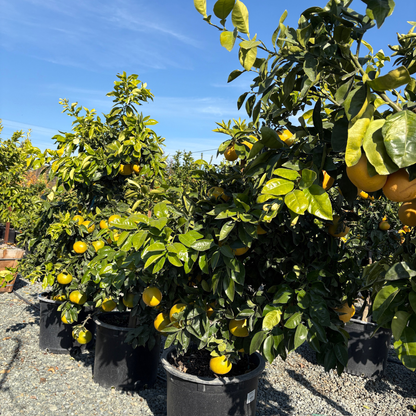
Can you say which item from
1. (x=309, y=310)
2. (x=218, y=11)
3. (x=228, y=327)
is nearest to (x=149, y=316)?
(x=228, y=327)

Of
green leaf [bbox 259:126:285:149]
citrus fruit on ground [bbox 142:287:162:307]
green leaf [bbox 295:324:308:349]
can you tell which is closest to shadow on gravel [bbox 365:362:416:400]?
citrus fruit on ground [bbox 142:287:162:307]

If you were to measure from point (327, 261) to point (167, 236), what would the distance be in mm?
804

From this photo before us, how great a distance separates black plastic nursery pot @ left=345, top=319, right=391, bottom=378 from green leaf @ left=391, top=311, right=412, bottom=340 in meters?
3.07

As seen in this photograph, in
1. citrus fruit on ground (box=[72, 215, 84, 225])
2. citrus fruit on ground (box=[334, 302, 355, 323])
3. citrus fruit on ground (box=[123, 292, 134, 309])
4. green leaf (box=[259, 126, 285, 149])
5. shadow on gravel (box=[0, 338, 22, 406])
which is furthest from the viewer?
citrus fruit on ground (box=[72, 215, 84, 225])

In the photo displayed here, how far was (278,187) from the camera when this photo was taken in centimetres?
88

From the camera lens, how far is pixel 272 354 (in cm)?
131

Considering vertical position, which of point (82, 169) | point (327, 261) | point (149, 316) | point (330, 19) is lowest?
point (149, 316)

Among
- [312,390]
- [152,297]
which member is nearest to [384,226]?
[312,390]

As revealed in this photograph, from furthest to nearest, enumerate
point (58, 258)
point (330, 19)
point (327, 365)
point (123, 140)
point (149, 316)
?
point (58, 258) → point (123, 140) → point (149, 316) → point (327, 365) → point (330, 19)

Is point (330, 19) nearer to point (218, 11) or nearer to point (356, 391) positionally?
point (218, 11)

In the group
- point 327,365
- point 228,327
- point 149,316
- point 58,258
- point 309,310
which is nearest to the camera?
Result: point 309,310

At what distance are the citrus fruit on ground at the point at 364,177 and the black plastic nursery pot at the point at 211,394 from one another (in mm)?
1591

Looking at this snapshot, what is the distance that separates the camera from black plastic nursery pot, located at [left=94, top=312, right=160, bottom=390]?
9.11 feet

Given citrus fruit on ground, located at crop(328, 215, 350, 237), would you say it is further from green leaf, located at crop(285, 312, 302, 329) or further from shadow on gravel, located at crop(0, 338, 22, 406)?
shadow on gravel, located at crop(0, 338, 22, 406)
